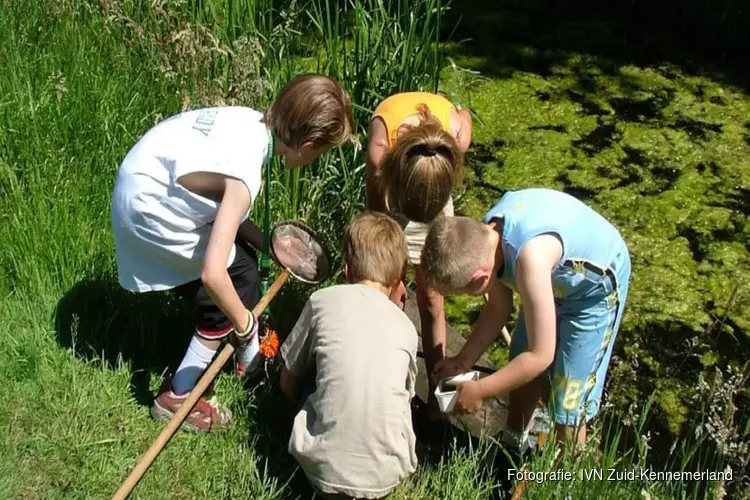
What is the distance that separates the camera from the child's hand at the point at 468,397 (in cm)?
224

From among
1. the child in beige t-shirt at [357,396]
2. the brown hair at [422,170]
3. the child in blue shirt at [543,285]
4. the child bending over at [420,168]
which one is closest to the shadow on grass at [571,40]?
the child bending over at [420,168]

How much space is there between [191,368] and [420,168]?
2.80 ft

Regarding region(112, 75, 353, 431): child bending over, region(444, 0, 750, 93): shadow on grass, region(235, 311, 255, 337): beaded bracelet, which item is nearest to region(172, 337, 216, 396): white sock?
region(112, 75, 353, 431): child bending over

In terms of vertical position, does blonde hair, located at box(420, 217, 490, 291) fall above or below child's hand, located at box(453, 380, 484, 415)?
above

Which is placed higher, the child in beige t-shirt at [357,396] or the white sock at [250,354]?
the child in beige t-shirt at [357,396]

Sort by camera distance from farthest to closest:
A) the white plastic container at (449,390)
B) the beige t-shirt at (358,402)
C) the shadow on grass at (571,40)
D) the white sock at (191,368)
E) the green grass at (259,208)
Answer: the shadow on grass at (571,40)
the white sock at (191,368)
the green grass at (259,208)
the white plastic container at (449,390)
the beige t-shirt at (358,402)

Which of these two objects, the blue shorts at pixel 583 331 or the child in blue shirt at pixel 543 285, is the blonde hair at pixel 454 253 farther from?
the blue shorts at pixel 583 331

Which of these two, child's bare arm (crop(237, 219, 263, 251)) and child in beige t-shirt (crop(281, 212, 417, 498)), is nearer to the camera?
child in beige t-shirt (crop(281, 212, 417, 498))

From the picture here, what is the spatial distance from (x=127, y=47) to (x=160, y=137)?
1605mm

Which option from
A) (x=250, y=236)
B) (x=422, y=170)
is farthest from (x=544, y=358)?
(x=250, y=236)

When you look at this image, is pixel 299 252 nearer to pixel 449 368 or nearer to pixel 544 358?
pixel 449 368

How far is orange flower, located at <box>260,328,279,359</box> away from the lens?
2.49 metres

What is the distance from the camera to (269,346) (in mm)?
2496

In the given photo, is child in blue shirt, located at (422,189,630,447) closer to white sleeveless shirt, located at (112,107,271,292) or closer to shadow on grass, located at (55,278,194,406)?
white sleeveless shirt, located at (112,107,271,292)
